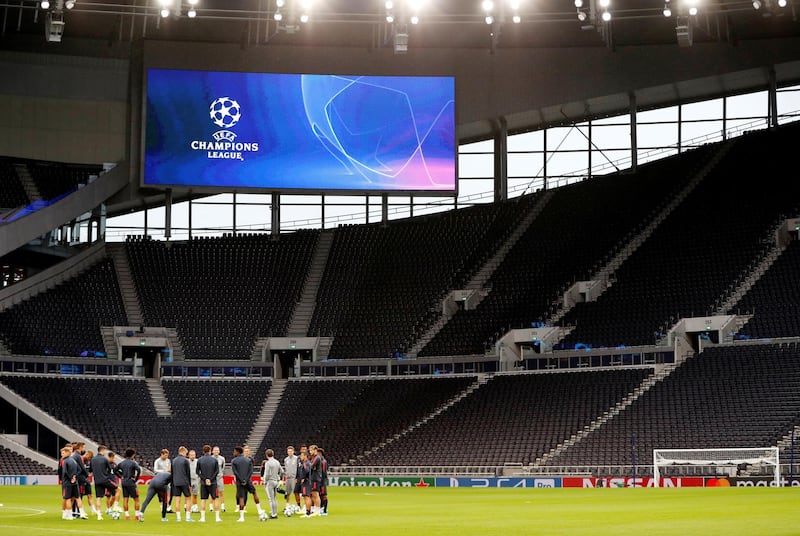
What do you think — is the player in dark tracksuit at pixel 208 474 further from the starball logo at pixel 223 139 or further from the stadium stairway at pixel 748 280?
the starball logo at pixel 223 139

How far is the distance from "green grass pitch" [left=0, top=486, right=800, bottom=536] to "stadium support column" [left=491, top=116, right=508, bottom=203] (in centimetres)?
3479

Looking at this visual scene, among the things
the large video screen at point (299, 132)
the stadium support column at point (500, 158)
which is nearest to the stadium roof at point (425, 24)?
the large video screen at point (299, 132)

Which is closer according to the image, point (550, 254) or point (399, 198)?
point (550, 254)

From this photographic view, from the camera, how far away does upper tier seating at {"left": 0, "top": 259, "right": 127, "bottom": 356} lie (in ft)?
218

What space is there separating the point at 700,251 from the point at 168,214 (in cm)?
3017

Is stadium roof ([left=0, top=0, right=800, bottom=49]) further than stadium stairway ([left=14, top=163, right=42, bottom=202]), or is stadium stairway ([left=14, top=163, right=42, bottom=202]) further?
stadium stairway ([left=14, top=163, right=42, bottom=202])

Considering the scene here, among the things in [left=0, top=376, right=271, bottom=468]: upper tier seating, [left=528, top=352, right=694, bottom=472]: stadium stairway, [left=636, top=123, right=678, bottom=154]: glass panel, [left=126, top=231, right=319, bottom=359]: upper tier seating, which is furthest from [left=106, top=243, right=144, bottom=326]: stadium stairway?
[left=636, top=123, right=678, bottom=154]: glass panel

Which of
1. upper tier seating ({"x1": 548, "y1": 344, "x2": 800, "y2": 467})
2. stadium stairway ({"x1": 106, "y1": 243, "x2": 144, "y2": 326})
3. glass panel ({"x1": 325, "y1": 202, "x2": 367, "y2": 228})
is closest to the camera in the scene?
upper tier seating ({"x1": 548, "y1": 344, "x2": 800, "y2": 467})

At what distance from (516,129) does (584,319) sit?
1495cm

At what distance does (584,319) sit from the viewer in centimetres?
6291

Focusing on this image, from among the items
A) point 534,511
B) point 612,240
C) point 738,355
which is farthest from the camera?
point 612,240

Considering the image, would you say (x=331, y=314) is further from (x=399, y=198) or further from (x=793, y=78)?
(x=793, y=78)

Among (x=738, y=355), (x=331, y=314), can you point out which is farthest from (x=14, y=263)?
(x=738, y=355)

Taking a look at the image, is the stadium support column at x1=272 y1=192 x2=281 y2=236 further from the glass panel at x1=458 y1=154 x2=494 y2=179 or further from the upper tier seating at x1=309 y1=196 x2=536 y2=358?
the glass panel at x1=458 y1=154 x2=494 y2=179
